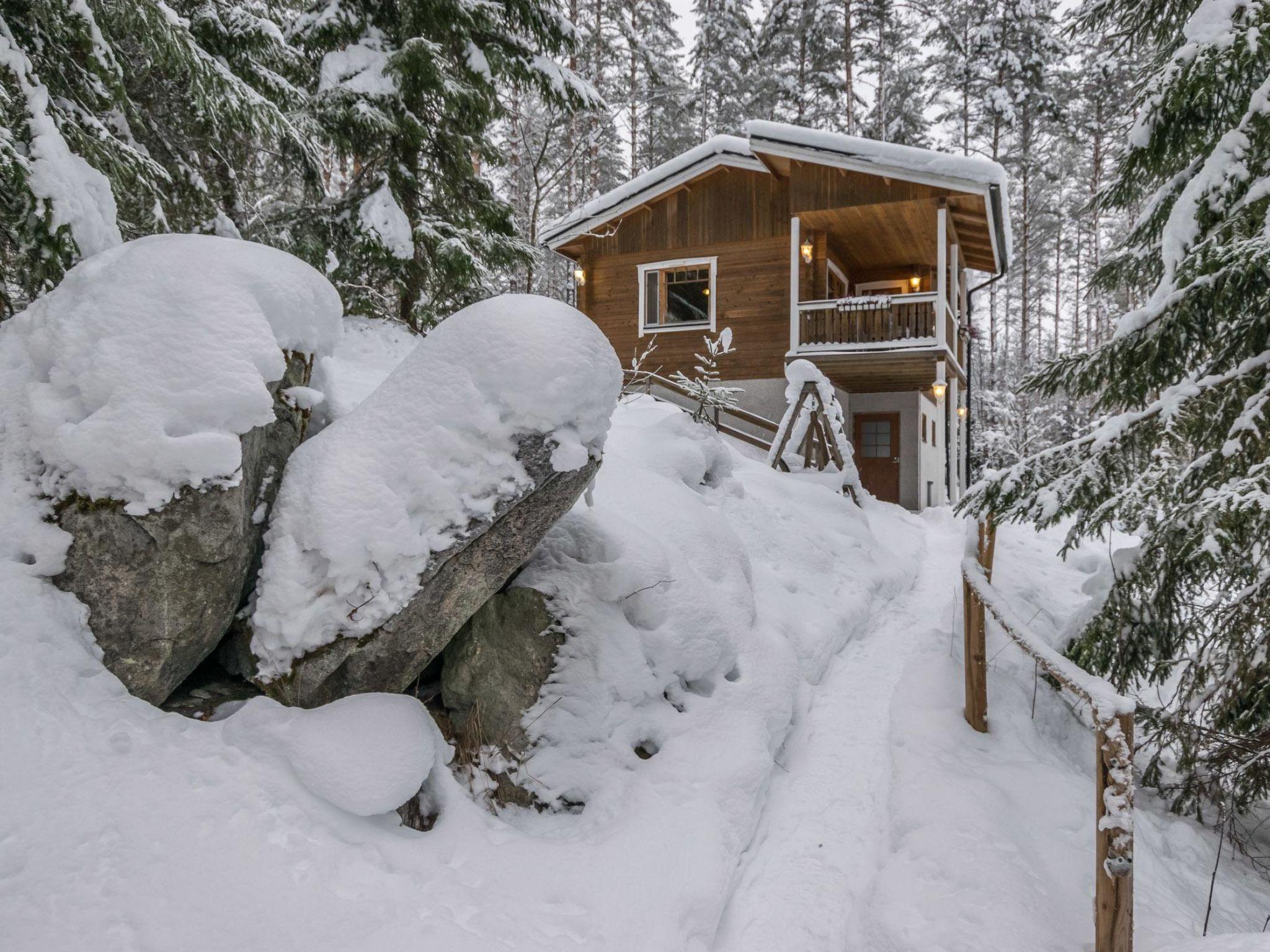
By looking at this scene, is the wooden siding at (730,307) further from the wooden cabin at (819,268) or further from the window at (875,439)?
the window at (875,439)

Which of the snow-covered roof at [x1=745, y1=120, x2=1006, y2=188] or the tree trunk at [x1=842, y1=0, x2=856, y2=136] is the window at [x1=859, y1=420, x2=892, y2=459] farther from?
the tree trunk at [x1=842, y1=0, x2=856, y2=136]

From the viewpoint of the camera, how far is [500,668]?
3617 millimetres

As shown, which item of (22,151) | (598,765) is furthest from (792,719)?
(22,151)

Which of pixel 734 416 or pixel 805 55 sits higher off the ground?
pixel 805 55

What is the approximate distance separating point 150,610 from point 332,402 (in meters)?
1.53

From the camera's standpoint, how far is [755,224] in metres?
14.4

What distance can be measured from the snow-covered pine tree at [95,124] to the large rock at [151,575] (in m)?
1.93

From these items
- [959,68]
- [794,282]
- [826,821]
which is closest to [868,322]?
[794,282]

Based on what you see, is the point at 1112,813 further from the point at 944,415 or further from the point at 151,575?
the point at 944,415

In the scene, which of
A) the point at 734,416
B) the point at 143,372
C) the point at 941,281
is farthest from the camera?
the point at 734,416

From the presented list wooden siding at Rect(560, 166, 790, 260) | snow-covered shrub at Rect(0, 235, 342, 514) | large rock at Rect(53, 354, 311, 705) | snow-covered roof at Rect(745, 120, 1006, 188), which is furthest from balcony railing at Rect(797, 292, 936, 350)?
large rock at Rect(53, 354, 311, 705)

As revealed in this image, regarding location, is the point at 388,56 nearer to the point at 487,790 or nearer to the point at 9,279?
the point at 9,279

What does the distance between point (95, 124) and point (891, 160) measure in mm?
11520

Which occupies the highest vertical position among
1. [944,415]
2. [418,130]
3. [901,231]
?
[901,231]
